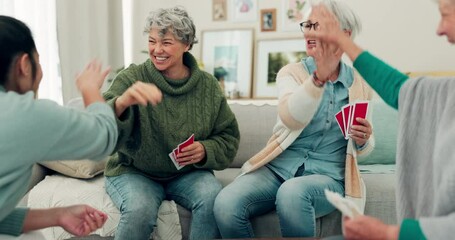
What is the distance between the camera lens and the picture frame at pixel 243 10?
12.7ft

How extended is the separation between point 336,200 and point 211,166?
1.04 m

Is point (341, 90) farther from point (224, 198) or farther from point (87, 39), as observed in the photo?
point (87, 39)

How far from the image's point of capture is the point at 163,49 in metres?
2.09

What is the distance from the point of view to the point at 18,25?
1225 mm

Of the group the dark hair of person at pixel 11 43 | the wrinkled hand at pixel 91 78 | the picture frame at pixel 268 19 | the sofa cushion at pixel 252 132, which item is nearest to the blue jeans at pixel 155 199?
the sofa cushion at pixel 252 132

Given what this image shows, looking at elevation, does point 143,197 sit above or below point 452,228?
below

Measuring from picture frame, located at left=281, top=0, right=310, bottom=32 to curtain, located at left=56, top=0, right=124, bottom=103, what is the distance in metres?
1.33

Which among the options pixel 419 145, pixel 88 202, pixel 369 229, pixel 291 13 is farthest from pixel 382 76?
pixel 291 13

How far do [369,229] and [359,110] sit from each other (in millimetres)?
871

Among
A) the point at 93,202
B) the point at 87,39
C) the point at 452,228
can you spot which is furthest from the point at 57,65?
the point at 452,228

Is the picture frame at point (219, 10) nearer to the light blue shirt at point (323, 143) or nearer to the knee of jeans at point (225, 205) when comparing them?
the light blue shirt at point (323, 143)

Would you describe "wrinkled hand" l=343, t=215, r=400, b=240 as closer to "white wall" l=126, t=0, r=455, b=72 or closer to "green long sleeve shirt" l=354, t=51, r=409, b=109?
"green long sleeve shirt" l=354, t=51, r=409, b=109

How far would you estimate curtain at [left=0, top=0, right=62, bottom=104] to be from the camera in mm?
3297

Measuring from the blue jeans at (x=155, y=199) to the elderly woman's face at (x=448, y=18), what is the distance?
1.08m
